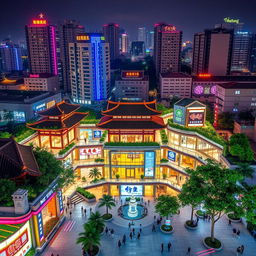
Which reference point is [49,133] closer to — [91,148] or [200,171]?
[91,148]

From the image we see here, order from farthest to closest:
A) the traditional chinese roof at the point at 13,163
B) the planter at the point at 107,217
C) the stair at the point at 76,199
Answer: the stair at the point at 76,199
the planter at the point at 107,217
the traditional chinese roof at the point at 13,163

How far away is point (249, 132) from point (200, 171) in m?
34.1

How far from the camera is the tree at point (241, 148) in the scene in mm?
39250

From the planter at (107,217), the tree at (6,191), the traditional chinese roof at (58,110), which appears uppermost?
the traditional chinese roof at (58,110)

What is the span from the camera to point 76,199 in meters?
45.3

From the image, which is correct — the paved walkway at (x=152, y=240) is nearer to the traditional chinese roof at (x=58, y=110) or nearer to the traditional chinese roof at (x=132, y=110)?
the traditional chinese roof at (x=132, y=110)

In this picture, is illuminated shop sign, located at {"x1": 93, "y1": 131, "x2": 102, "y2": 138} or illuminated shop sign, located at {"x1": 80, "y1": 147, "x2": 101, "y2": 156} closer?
illuminated shop sign, located at {"x1": 80, "y1": 147, "x2": 101, "y2": 156}

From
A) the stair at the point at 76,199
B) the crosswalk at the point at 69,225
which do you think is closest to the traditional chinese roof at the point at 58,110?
the stair at the point at 76,199

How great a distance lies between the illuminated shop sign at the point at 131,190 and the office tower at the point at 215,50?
11322 cm

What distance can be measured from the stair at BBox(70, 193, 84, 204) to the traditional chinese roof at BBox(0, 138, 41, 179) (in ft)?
44.2

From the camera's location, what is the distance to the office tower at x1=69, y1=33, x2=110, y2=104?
11412 centimetres

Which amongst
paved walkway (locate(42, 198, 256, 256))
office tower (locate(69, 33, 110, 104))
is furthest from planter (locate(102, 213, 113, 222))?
office tower (locate(69, 33, 110, 104))

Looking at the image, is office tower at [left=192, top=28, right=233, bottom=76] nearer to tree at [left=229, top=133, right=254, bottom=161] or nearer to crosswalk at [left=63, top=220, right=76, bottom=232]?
tree at [left=229, top=133, right=254, bottom=161]

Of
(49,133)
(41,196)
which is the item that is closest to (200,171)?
(41,196)
